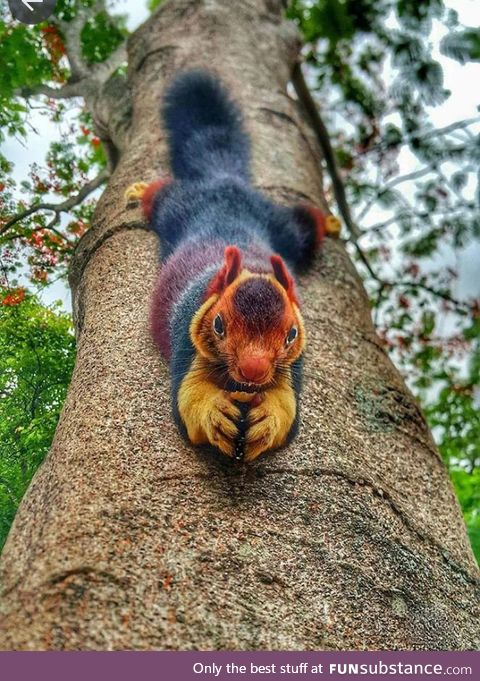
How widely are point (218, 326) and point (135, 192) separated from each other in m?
1.05

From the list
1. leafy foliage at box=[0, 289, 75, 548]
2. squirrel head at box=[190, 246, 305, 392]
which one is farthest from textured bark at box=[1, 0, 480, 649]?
squirrel head at box=[190, 246, 305, 392]

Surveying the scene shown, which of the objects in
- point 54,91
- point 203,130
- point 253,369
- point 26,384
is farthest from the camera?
point 54,91

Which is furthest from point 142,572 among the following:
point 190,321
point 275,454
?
point 190,321

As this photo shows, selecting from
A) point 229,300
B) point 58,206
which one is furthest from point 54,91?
point 229,300

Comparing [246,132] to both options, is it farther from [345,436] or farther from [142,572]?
[142,572]

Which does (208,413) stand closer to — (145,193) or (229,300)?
(229,300)

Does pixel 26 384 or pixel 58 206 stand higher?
pixel 58 206

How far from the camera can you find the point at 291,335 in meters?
1.27

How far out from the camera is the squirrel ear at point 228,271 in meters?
1.31

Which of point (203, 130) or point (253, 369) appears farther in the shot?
point (203, 130)

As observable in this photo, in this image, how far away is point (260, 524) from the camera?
1149mm

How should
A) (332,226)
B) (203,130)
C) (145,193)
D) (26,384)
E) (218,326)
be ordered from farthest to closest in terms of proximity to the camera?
(203,130) → (332,226) → (145,193) → (26,384) → (218,326)

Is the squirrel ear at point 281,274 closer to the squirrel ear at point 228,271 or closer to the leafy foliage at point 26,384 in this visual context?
the squirrel ear at point 228,271

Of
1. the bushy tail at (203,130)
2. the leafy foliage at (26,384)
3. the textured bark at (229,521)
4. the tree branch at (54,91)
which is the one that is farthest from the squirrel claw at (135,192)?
the tree branch at (54,91)
